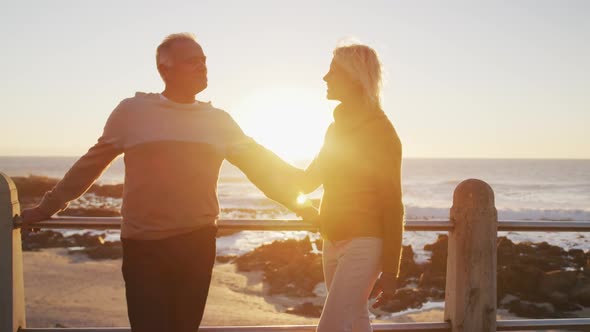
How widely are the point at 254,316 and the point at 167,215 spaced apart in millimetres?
7706

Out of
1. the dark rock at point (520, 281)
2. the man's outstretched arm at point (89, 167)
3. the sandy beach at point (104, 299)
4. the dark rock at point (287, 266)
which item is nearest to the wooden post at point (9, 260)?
the man's outstretched arm at point (89, 167)

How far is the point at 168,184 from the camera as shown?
8.84 ft

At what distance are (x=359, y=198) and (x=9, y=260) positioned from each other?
82.1 inches

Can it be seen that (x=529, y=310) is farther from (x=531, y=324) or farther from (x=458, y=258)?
(x=458, y=258)

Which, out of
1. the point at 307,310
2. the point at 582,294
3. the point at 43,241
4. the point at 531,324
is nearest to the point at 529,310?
the point at 582,294

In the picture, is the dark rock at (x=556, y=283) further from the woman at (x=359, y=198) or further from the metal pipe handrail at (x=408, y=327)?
the woman at (x=359, y=198)

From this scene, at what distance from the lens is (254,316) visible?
10.1 m

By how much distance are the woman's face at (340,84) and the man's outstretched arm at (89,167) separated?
1.05 m

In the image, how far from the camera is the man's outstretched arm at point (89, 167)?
2.76 meters

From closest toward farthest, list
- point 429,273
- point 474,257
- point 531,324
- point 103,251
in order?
point 474,257 < point 531,324 < point 429,273 < point 103,251

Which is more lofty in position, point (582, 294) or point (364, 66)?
point (364, 66)

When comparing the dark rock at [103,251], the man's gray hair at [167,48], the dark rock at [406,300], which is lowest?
the dark rock at [406,300]

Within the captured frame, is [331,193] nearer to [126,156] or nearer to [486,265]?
[126,156]

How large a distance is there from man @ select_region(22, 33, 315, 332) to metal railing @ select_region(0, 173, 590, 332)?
0.74 m
